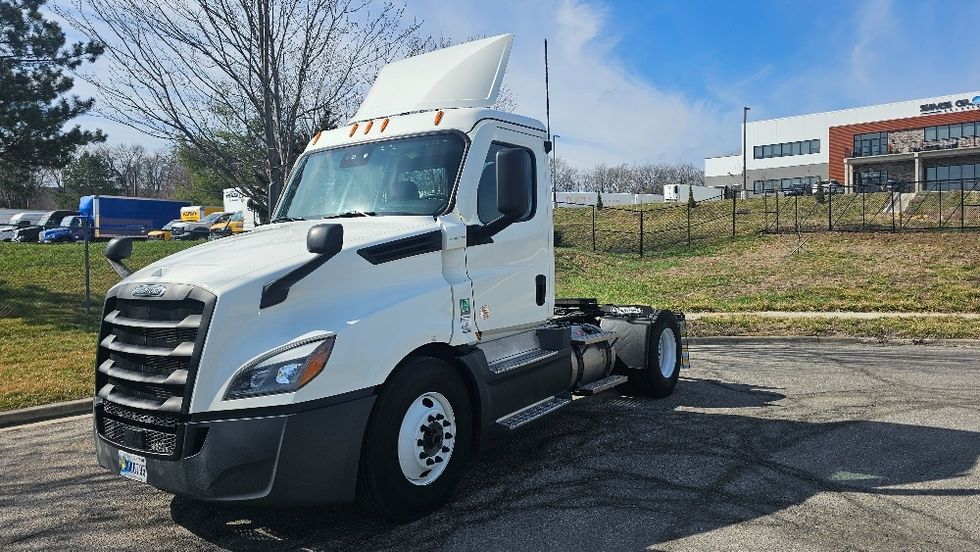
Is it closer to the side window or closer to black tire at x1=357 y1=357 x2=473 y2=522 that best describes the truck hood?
the side window

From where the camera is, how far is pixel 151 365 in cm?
401

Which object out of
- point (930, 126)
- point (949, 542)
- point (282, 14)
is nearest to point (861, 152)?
point (930, 126)

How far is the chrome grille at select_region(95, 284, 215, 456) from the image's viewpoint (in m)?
3.81

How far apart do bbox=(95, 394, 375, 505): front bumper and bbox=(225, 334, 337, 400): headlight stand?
0.39 feet

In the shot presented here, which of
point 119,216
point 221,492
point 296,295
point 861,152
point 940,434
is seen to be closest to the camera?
point 221,492

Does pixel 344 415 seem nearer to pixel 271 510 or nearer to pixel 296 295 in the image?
pixel 296 295

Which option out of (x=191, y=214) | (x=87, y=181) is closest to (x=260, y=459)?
(x=191, y=214)

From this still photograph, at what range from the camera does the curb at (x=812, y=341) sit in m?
12.1

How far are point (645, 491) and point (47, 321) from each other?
504 inches

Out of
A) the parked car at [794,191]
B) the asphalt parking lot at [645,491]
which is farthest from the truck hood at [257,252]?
the parked car at [794,191]

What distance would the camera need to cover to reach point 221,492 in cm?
371

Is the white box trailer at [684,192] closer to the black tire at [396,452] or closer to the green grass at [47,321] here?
the green grass at [47,321]

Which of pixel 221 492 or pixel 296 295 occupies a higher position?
pixel 296 295

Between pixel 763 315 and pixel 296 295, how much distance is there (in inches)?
504
